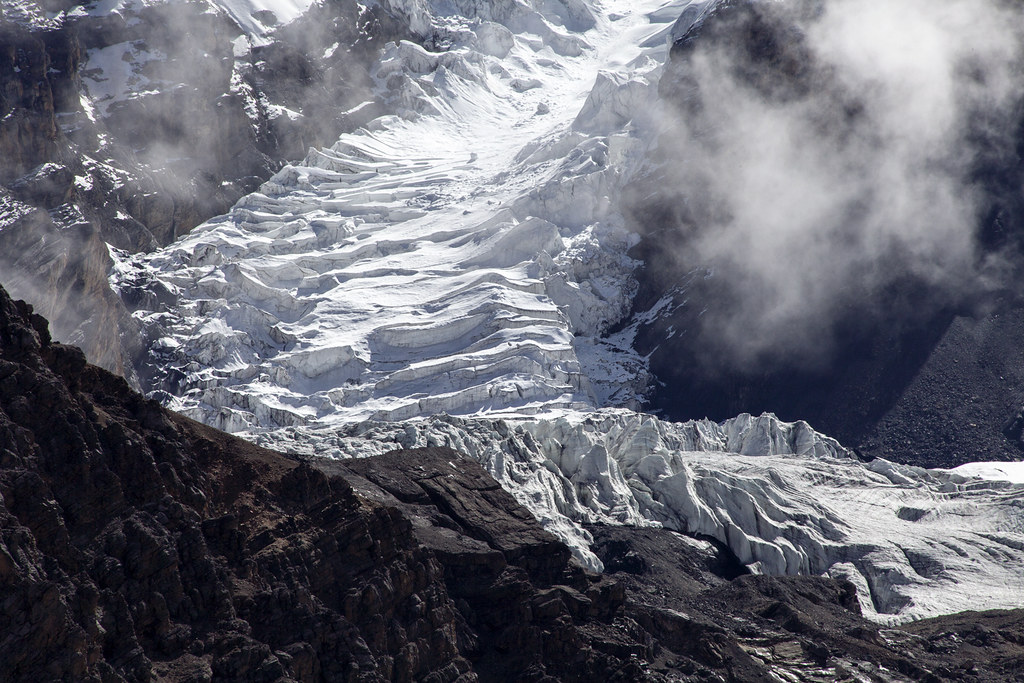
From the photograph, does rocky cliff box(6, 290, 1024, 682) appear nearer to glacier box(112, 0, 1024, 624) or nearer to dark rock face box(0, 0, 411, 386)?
glacier box(112, 0, 1024, 624)

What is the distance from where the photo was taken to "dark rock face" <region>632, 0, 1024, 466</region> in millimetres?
146875

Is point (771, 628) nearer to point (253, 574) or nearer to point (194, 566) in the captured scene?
point (253, 574)

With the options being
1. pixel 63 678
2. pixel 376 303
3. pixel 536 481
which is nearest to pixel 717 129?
pixel 376 303

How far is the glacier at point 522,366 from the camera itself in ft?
340

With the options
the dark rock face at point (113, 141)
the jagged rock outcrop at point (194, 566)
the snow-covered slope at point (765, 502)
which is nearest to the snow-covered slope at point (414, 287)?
the dark rock face at point (113, 141)

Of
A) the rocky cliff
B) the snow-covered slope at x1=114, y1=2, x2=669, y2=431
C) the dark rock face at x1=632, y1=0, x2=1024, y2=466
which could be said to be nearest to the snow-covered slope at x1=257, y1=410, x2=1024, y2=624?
the dark rock face at x1=632, y1=0, x2=1024, y2=466

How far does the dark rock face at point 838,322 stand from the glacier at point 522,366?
565cm

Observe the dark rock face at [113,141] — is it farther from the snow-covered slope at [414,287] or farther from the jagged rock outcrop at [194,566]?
the jagged rock outcrop at [194,566]

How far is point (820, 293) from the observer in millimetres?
168125

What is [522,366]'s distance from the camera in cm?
14750

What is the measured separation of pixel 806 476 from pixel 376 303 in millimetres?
59831

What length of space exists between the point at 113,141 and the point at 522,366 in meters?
63.6

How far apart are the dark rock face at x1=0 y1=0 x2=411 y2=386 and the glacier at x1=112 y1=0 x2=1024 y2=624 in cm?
566

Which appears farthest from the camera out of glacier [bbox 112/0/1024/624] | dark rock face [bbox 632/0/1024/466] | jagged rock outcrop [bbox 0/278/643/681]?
dark rock face [bbox 632/0/1024/466]
